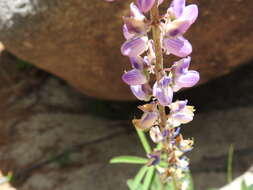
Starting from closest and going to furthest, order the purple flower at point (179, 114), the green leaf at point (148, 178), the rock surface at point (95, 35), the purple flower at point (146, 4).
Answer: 1. the purple flower at point (146, 4)
2. the purple flower at point (179, 114)
3. the green leaf at point (148, 178)
4. the rock surface at point (95, 35)

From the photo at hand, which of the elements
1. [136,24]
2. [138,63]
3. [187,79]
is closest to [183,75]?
[187,79]

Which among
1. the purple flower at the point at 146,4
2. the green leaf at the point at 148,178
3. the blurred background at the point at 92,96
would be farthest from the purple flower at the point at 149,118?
the blurred background at the point at 92,96

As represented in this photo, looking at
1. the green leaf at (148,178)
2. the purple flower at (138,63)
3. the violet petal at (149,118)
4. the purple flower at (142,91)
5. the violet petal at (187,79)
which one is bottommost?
the green leaf at (148,178)

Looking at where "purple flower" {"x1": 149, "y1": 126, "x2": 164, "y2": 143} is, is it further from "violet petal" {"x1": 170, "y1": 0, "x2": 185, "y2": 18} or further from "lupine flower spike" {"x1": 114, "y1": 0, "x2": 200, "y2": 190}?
"violet petal" {"x1": 170, "y1": 0, "x2": 185, "y2": 18}

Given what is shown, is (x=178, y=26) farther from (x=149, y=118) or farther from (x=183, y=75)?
(x=149, y=118)

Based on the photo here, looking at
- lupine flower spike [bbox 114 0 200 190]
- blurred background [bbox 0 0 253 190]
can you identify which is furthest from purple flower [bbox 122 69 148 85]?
blurred background [bbox 0 0 253 190]

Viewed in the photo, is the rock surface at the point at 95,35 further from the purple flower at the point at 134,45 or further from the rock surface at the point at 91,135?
the purple flower at the point at 134,45

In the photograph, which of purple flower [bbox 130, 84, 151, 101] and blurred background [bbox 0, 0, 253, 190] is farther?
blurred background [bbox 0, 0, 253, 190]
